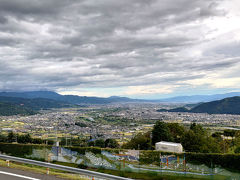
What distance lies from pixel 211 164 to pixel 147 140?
34.5 meters

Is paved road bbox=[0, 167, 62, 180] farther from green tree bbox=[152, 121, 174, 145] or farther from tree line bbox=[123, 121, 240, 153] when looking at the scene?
green tree bbox=[152, 121, 174, 145]

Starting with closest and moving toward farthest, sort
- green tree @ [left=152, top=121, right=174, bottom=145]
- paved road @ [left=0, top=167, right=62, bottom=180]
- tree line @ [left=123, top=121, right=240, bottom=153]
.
A: paved road @ [left=0, top=167, right=62, bottom=180], tree line @ [left=123, top=121, right=240, bottom=153], green tree @ [left=152, top=121, right=174, bottom=145]

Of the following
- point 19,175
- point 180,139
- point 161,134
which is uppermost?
point 19,175

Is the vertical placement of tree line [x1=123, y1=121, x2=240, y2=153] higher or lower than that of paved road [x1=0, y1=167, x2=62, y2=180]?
lower

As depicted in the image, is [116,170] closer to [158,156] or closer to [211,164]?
[158,156]

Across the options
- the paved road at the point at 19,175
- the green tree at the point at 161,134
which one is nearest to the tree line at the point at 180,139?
the green tree at the point at 161,134

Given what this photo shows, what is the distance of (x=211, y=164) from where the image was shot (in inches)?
831

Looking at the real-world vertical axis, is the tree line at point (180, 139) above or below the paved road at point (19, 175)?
below

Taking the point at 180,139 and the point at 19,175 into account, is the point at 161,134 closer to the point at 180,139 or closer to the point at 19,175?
the point at 180,139

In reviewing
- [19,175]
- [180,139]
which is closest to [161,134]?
[180,139]

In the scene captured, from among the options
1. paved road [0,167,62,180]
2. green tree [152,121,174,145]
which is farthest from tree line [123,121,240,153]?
paved road [0,167,62,180]

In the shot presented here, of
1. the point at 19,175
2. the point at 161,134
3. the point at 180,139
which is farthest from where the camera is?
the point at 161,134

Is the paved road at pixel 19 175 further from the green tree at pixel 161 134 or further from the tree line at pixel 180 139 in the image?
the green tree at pixel 161 134

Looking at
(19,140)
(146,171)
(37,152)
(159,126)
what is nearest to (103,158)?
(146,171)
